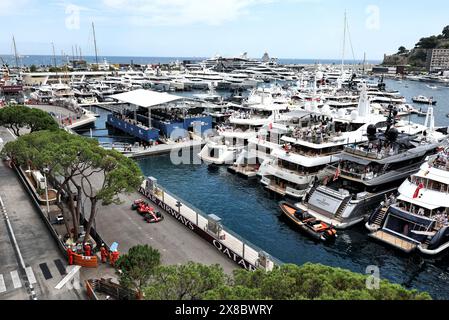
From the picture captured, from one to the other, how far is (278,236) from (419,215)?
34.7 feet

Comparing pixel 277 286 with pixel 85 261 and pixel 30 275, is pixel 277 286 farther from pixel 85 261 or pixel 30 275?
pixel 30 275

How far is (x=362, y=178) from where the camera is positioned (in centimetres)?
3222

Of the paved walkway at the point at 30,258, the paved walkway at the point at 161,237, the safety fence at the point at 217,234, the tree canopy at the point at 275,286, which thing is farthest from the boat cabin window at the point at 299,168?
the tree canopy at the point at 275,286

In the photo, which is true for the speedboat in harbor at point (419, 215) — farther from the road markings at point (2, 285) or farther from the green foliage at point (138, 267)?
the road markings at point (2, 285)

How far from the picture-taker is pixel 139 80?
5079 inches

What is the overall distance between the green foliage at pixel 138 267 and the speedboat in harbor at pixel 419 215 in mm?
19416

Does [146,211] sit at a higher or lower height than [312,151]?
lower

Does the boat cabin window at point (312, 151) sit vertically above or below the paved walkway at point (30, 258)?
above

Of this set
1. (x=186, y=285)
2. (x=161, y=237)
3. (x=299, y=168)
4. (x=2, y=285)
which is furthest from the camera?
(x=299, y=168)

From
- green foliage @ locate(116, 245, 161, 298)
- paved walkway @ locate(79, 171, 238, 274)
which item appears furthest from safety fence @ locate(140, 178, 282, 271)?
green foliage @ locate(116, 245, 161, 298)

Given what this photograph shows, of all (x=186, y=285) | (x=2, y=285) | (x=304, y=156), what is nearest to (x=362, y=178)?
(x=304, y=156)

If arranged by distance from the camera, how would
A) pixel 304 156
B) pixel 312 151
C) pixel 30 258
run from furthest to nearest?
pixel 312 151 < pixel 304 156 < pixel 30 258

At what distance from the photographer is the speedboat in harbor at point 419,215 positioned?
26.3 meters
